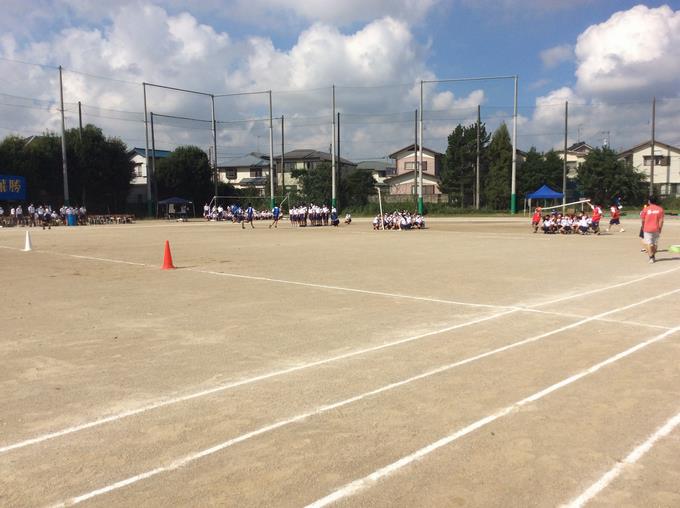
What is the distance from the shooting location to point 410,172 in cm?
8762

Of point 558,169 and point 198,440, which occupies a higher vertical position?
point 558,169

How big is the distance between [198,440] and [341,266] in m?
11.9

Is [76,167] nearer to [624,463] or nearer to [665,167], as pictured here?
[624,463]

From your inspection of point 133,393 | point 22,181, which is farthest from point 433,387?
point 22,181

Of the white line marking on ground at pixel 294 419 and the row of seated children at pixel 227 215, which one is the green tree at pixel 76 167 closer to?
the row of seated children at pixel 227 215

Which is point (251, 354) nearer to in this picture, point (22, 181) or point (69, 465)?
point (69, 465)

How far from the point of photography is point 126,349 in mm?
7254

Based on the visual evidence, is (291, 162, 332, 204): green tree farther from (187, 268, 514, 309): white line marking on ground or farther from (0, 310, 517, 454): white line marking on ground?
(0, 310, 517, 454): white line marking on ground

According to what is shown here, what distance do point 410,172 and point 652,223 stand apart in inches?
2842

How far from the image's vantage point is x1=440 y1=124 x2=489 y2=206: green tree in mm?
71938

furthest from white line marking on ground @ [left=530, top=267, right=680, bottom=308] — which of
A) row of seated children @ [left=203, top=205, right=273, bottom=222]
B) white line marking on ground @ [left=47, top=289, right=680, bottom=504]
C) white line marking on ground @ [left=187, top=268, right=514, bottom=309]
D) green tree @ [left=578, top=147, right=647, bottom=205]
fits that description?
green tree @ [left=578, top=147, right=647, bottom=205]

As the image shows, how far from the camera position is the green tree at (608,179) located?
68125mm

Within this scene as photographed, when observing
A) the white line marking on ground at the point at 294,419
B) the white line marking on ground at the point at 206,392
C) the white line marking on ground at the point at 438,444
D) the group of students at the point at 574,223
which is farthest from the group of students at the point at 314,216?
the white line marking on ground at the point at 438,444

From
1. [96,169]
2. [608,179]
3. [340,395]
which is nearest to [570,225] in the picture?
[340,395]
